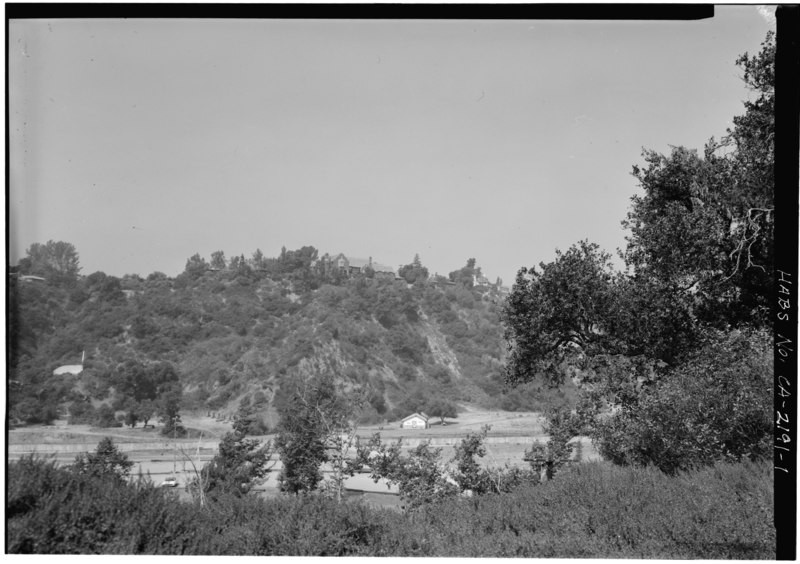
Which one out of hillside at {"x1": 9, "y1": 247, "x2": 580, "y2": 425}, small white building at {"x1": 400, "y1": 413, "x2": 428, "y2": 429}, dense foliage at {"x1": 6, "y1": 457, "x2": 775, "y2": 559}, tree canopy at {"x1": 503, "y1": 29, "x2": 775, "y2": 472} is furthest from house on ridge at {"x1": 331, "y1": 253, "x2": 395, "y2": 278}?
dense foliage at {"x1": 6, "y1": 457, "x2": 775, "y2": 559}

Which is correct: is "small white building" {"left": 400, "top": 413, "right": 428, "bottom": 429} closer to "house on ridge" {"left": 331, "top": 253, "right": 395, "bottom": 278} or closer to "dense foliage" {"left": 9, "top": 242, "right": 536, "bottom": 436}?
"dense foliage" {"left": 9, "top": 242, "right": 536, "bottom": 436}

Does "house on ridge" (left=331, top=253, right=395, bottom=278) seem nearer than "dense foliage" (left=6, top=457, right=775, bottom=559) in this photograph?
No

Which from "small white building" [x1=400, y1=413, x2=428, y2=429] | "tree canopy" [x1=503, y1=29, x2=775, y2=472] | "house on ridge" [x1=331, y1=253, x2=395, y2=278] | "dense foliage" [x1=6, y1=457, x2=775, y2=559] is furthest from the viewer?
"house on ridge" [x1=331, y1=253, x2=395, y2=278]

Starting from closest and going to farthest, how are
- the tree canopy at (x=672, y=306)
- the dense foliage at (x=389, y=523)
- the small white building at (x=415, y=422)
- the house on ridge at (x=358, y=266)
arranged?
the dense foliage at (x=389, y=523) < the tree canopy at (x=672, y=306) < the small white building at (x=415, y=422) < the house on ridge at (x=358, y=266)

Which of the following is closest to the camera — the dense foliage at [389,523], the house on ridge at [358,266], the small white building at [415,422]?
the dense foliage at [389,523]

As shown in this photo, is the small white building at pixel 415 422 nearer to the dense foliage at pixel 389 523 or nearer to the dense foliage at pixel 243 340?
the dense foliage at pixel 243 340

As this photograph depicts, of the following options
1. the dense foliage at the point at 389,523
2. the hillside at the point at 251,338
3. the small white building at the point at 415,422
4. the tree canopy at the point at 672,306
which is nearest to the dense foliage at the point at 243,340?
the hillside at the point at 251,338

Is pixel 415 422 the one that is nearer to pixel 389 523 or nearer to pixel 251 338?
pixel 251 338
